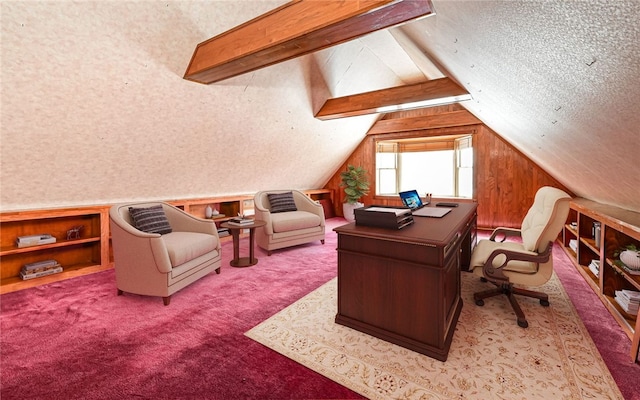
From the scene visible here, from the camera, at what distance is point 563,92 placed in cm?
168

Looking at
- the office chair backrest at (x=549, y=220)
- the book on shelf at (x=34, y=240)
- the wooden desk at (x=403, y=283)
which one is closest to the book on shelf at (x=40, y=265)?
the book on shelf at (x=34, y=240)

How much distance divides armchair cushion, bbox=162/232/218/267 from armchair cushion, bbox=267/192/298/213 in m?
1.48

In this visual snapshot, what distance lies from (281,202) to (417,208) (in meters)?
2.38

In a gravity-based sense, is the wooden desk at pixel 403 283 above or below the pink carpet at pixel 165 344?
above

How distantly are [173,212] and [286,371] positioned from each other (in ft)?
8.42

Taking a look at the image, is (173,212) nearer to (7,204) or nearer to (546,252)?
(7,204)

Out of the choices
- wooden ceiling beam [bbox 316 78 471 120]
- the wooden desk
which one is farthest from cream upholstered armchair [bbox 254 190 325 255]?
the wooden desk

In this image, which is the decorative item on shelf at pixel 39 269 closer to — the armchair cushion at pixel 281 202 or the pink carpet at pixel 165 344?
the pink carpet at pixel 165 344

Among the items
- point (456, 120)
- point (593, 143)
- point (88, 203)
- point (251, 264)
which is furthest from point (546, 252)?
point (88, 203)

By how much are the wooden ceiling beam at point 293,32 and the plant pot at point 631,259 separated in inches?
91.0

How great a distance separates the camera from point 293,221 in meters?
4.25

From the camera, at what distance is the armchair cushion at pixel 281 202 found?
183 inches

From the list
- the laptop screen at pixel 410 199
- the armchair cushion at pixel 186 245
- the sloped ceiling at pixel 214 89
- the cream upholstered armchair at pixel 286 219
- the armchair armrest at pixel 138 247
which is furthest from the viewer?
the cream upholstered armchair at pixel 286 219

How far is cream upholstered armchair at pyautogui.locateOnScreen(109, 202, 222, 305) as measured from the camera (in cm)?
255
